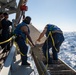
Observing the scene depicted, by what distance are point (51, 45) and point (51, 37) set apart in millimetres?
343

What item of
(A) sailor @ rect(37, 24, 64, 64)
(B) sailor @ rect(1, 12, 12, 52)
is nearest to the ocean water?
(B) sailor @ rect(1, 12, 12, 52)

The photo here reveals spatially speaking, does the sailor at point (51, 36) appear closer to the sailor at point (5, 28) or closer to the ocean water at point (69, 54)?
the sailor at point (5, 28)

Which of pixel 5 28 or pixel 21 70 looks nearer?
pixel 21 70

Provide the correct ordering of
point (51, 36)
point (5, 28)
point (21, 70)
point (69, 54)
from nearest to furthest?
point (21, 70) → point (51, 36) → point (5, 28) → point (69, 54)

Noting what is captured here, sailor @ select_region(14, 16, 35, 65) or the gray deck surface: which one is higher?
sailor @ select_region(14, 16, 35, 65)

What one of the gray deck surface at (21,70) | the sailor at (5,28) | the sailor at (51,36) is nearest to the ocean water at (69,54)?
the sailor at (5,28)

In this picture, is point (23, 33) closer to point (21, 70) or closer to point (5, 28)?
point (21, 70)

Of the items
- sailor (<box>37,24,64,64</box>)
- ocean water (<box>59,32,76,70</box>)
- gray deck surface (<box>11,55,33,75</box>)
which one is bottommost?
ocean water (<box>59,32,76,70</box>)

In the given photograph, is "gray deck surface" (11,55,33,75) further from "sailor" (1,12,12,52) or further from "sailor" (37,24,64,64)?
"sailor" (1,12,12,52)

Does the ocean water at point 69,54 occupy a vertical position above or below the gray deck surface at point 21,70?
below

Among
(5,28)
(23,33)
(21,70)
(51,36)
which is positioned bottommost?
(21,70)

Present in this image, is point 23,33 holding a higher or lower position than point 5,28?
higher

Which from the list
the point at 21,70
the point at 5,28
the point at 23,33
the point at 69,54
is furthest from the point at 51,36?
the point at 69,54

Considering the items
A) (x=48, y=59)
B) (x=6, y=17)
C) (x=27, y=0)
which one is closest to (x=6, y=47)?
(x=6, y=17)
